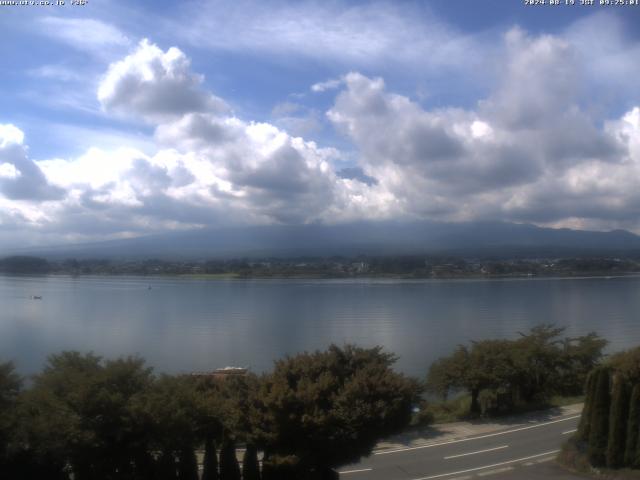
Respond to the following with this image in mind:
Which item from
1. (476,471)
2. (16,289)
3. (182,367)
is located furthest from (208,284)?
(476,471)

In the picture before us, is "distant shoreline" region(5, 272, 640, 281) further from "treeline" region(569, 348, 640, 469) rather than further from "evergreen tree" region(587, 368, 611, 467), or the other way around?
"evergreen tree" region(587, 368, 611, 467)

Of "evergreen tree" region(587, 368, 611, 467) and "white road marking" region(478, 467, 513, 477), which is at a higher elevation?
"evergreen tree" region(587, 368, 611, 467)

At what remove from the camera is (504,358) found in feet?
48.4

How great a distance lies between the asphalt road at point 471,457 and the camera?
9336mm

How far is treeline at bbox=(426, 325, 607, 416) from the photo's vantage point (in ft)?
46.7

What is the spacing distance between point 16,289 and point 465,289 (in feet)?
140

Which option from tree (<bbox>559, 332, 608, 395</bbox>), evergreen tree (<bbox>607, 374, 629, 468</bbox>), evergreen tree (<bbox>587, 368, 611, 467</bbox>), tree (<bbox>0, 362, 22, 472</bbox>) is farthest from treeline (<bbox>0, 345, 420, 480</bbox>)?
tree (<bbox>559, 332, 608, 395</bbox>)

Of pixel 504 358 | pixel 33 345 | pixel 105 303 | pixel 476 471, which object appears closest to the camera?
pixel 476 471

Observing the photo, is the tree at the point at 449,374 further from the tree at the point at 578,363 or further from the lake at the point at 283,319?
the lake at the point at 283,319

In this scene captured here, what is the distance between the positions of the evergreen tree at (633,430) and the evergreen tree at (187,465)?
584 cm

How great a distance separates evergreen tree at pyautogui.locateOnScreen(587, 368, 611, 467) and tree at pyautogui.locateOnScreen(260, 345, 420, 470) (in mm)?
2856

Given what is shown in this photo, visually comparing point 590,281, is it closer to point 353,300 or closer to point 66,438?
point 353,300

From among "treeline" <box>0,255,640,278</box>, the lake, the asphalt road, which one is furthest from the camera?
"treeline" <box>0,255,640,278</box>

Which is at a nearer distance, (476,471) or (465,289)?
(476,471)
